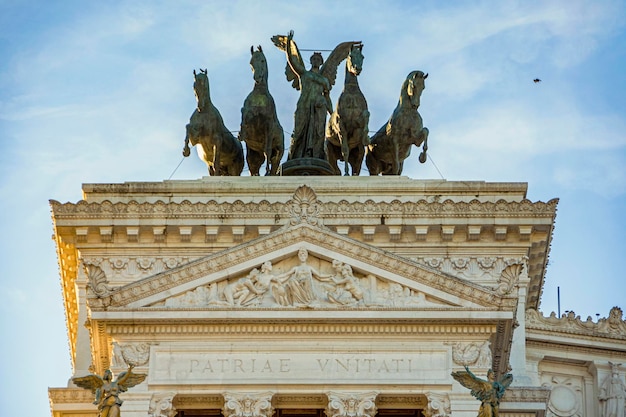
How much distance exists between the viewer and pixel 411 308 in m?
50.2

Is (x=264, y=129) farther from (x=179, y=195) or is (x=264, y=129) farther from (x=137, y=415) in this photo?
(x=137, y=415)

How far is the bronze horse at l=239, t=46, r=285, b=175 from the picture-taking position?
2525 inches

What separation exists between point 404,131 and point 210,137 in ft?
18.1

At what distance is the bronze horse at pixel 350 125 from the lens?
6412 cm

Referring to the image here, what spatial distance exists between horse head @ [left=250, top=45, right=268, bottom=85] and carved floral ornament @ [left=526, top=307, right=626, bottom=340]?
11274 mm

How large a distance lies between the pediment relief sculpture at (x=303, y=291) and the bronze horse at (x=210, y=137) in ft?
43.2

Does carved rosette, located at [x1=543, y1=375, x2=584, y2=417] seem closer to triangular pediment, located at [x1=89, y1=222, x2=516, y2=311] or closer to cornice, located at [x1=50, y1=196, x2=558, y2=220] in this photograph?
cornice, located at [x1=50, y1=196, x2=558, y2=220]

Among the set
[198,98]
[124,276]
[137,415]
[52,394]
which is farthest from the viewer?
[198,98]

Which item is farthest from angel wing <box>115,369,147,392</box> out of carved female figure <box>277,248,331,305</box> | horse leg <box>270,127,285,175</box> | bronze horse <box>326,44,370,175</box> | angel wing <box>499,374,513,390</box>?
bronze horse <box>326,44,370,175</box>

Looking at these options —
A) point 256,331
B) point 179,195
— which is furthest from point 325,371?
point 179,195

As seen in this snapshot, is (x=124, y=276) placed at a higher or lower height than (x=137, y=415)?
higher

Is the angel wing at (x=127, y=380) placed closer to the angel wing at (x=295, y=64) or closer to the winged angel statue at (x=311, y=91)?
the winged angel statue at (x=311, y=91)

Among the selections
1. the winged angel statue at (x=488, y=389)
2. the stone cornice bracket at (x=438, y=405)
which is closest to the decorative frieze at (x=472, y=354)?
the stone cornice bracket at (x=438, y=405)

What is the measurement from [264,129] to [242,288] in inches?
566
